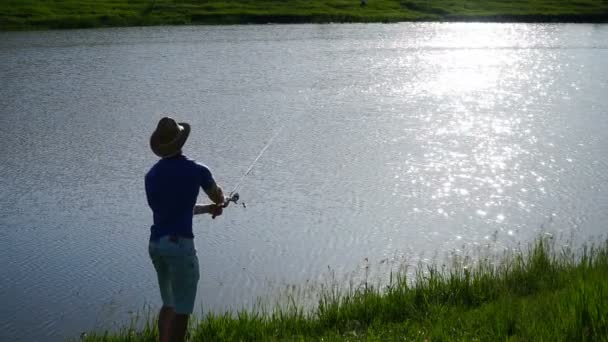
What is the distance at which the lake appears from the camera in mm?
10297

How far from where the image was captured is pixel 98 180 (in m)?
14.8

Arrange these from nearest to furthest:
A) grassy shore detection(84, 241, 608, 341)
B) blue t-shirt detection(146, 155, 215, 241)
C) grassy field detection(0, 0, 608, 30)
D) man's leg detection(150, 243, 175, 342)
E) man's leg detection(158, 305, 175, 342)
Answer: blue t-shirt detection(146, 155, 215, 241) → man's leg detection(150, 243, 175, 342) → man's leg detection(158, 305, 175, 342) → grassy shore detection(84, 241, 608, 341) → grassy field detection(0, 0, 608, 30)

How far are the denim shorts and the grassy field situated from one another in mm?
44984

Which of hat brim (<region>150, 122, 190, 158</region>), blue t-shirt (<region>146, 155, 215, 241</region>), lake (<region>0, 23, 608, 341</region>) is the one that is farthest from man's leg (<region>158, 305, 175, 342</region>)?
lake (<region>0, 23, 608, 341</region>)

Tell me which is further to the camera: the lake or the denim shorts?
the lake

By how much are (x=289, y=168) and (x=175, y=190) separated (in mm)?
8943

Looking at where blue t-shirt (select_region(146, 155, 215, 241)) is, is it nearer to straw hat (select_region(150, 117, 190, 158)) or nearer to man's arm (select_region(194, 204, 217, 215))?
straw hat (select_region(150, 117, 190, 158))

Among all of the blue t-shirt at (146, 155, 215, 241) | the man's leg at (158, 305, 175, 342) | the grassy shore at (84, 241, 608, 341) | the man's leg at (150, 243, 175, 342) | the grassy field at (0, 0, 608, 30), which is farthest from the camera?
the grassy field at (0, 0, 608, 30)

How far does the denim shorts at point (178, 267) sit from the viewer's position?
251 inches

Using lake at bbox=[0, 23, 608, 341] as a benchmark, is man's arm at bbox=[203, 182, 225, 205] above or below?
below

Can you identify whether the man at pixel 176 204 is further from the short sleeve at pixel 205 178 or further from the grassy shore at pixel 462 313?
the grassy shore at pixel 462 313

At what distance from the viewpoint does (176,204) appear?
636 centimetres

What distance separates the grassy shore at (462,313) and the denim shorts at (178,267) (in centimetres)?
103

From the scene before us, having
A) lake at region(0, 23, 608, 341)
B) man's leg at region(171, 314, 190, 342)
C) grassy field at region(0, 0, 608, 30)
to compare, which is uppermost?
grassy field at region(0, 0, 608, 30)
